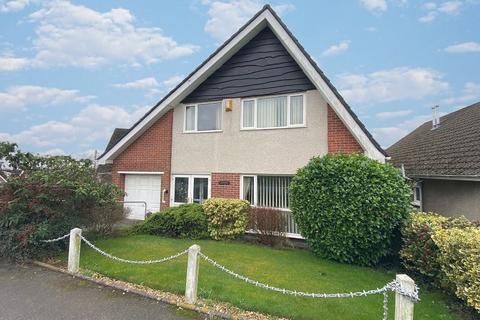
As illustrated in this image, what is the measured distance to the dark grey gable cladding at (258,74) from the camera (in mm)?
11117

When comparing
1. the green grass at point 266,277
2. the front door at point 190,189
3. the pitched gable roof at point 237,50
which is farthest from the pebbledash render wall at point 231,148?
the green grass at point 266,277

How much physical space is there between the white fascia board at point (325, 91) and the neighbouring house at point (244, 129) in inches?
1.2

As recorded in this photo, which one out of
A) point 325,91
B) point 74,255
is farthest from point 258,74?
point 74,255

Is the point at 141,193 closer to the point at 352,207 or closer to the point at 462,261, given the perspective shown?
the point at 352,207

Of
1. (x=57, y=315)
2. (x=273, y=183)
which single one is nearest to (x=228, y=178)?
(x=273, y=183)

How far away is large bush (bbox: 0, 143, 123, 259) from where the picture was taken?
25.7 feet

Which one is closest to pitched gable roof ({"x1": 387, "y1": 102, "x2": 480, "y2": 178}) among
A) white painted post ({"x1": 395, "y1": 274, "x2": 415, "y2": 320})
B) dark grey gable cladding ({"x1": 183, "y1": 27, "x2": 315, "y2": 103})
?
dark grey gable cladding ({"x1": 183, "y1": 27, "x2": 315, "y2": 103})

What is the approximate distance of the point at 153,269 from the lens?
23.0 ft

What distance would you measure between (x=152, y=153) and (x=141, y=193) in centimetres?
183

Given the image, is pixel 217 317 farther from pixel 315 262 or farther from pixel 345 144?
pixel 345 144

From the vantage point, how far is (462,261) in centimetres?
520

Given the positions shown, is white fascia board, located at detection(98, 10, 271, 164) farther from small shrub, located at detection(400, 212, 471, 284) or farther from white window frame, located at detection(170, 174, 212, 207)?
small shrub, located at detection(400, 212, 471, 284)

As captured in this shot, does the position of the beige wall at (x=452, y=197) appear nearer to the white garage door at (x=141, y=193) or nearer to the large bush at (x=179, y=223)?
the large bush at (x=179, y=223)

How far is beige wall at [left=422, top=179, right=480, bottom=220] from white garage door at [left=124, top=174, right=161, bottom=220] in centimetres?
1016
